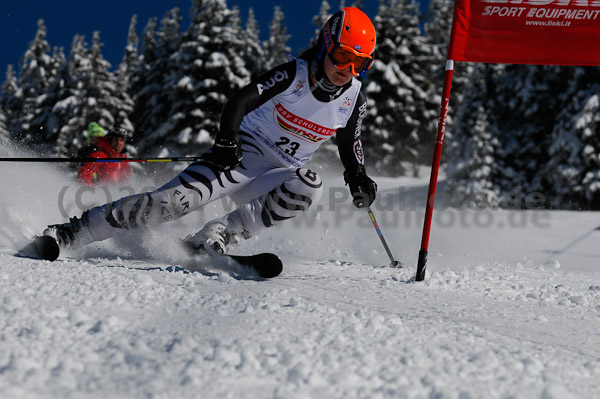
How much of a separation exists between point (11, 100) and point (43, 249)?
135 feet

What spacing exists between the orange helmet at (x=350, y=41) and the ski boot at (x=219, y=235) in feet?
5.07

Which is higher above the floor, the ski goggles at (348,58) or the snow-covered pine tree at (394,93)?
the snow-covered pine tree at (394,93)

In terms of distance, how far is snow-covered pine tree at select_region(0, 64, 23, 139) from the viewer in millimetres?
37250

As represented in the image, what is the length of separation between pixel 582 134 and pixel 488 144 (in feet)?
15.0

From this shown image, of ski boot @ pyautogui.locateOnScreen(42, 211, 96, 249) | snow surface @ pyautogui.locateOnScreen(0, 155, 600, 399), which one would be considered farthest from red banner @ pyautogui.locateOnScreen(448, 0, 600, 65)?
ski boot @ pyautogui.locateOnScreen(42, 211, 96, 249)

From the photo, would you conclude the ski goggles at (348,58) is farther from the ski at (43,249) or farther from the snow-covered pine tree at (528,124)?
the snow-covered pine tree at (528,124)

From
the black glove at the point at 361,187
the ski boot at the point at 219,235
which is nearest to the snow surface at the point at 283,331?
the ski boot at the point at 219,235

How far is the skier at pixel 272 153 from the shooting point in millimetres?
3521

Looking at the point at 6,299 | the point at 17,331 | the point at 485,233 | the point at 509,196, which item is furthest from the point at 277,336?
the point at 509,196

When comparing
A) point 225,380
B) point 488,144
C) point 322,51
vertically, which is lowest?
point 225,380

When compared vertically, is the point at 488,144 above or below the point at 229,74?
below

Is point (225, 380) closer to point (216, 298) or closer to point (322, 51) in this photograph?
point (216, 298)

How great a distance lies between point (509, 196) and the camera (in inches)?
865

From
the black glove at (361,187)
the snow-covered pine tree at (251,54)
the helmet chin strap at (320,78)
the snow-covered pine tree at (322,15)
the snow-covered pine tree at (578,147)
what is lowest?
the black glove at (361,187)
